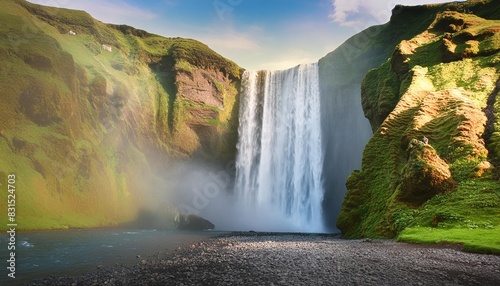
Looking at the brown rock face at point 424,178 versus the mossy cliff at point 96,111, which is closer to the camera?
the brown rock face at point 424,178

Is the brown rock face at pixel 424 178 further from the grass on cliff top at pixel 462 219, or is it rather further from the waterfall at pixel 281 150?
the waterfall at pixel 281 150

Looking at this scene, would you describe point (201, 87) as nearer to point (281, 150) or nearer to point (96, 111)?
point (281, 150)

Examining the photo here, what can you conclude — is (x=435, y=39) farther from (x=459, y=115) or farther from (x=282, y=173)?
(x=282, y=173)

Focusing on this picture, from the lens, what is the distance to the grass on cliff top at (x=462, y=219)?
15.7m

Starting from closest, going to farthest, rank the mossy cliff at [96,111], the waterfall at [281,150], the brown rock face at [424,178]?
the brown rock face at [424,178] < the mossy cliff at [96,111] < the waterfall at [281,150]

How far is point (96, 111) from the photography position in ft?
186

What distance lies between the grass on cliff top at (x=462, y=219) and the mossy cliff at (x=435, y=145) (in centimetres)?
5

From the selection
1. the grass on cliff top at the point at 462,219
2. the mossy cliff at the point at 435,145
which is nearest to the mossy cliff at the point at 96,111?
the mossy cliff at the point at 435,145

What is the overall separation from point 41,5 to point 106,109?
27636mm

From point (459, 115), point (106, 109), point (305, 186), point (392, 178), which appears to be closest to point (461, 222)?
point (392, 178)

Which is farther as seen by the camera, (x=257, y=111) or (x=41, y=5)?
(x=257, y=111)

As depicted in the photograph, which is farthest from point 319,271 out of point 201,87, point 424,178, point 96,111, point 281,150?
point 201,87

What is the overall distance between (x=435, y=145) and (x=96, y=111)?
173 feet

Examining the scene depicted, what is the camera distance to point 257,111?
73750mm
